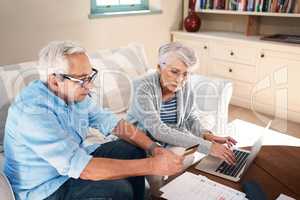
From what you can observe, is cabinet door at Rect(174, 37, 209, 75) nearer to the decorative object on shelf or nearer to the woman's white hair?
the decorative object on shelf

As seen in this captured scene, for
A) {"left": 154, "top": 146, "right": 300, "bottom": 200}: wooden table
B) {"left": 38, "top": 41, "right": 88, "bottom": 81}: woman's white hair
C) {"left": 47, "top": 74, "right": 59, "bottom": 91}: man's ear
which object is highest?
{"left": 38, "top": 41, "right": 88, "bottom": 81}: woman's white hair

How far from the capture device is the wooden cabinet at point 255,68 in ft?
10.2

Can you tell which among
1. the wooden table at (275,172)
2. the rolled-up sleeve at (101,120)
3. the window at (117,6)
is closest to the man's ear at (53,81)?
the rolled-up sleeve at (101,120)

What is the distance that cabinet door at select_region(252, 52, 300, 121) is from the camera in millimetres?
3080

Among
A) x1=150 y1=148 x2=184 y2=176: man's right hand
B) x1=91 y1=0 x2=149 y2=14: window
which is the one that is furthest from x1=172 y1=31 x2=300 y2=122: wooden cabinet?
x1=150 y1=148 x2=184 y2=176: man's right hand

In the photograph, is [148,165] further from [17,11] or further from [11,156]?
[17,11]

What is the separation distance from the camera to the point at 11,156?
4.09 feet

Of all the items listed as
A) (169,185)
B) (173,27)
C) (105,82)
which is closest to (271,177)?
(169,185)

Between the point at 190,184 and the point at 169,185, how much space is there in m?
0.08

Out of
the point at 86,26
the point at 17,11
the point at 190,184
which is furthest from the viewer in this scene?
the point at 86,26

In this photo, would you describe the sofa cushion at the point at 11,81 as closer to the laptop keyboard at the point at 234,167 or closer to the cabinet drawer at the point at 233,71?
the laptop keyboard at the point at 234,167

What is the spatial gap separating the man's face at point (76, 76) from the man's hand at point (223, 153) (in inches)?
25.0

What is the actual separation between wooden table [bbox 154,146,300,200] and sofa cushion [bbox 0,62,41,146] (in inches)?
39.6

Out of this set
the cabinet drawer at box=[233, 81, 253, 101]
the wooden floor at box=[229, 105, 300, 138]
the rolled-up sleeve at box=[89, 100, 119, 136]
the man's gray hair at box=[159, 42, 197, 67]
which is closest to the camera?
the rolled-up sleeve at box=[89, 100, 119, 136]
